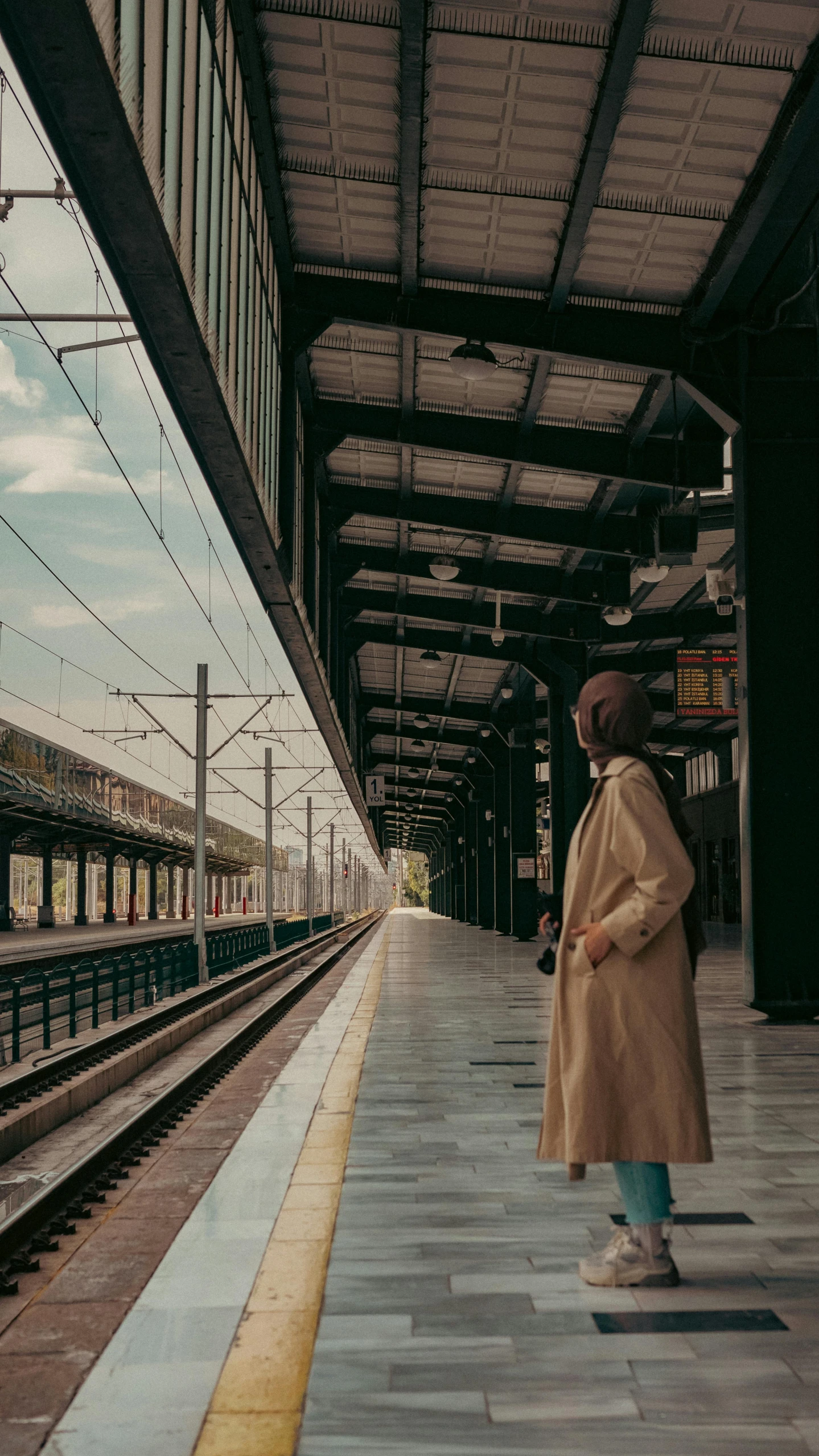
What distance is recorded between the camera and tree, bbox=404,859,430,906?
170750mm

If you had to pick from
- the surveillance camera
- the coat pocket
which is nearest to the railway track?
the coat pocket

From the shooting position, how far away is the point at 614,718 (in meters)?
3.76

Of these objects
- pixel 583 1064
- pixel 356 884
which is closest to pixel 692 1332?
pixel 583 1064

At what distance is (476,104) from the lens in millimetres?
9461

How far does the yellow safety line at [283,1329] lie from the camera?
2740 mm

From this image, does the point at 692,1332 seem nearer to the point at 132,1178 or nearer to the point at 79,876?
the point at 132,1178

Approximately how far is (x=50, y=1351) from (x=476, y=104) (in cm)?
877

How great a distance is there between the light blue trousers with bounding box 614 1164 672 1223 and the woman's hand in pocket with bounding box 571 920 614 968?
611 millimetres

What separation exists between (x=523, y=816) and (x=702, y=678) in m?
A: 12.5

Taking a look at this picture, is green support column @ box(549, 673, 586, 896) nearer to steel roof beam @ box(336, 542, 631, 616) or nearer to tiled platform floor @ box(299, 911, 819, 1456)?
steel roof beam @ box(336, 542, 631, 616)

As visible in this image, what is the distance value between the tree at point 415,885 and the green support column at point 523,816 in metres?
133

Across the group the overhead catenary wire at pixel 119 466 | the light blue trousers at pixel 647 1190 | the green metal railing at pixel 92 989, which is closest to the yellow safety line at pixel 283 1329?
the light blue trousers at pixel 647 1190

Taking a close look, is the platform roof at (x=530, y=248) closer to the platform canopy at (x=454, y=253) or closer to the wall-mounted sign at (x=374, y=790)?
the platform canopy at (x=454, y=253)

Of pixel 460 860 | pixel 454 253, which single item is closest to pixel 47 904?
pixel 460 860
